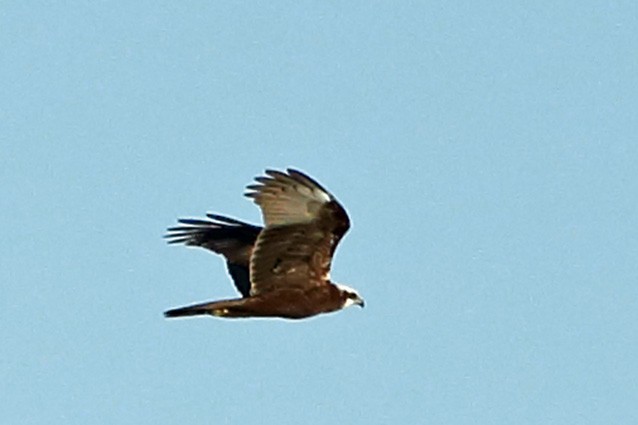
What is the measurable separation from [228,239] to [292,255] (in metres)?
3.08

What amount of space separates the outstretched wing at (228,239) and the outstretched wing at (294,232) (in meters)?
1.95

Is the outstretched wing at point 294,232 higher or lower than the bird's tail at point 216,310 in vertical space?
higher

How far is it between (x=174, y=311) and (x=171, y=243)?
151 inches

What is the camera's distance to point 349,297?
1931 cm

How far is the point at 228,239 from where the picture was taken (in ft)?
69.9

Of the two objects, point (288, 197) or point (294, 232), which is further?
point (294, 232)

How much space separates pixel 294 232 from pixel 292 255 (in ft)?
1.46

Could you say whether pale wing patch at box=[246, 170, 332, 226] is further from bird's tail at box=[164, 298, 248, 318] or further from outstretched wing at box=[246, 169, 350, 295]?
bird's tail at box=[164, 298, 248, 318]

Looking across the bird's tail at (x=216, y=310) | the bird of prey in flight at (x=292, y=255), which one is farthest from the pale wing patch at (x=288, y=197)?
the bird's tail at (x=216, y=310)

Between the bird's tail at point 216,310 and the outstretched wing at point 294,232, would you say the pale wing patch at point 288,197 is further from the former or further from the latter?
the bird's tail at point 216,310

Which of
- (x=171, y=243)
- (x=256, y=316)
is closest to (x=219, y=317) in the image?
(x=256, y=316)

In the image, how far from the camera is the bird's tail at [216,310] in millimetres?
17906

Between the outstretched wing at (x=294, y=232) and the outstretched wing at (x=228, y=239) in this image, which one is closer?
the outstretched wing at (x=294, y=232)

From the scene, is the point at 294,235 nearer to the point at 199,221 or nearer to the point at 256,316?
the point at 256,316
